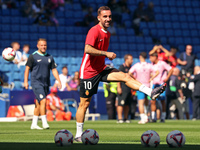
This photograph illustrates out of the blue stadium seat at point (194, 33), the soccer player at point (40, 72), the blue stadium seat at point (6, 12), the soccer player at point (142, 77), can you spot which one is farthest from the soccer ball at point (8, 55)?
the blue stadium seat at point (194, 33)

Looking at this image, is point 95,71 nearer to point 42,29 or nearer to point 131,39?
point 42,29

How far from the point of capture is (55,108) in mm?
17984

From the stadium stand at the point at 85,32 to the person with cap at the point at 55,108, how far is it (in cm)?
254

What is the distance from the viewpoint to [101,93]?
1962 centimetres

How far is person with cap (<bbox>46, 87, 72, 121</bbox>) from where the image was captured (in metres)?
17.9

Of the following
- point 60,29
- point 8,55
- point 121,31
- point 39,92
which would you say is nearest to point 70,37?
point 60,29

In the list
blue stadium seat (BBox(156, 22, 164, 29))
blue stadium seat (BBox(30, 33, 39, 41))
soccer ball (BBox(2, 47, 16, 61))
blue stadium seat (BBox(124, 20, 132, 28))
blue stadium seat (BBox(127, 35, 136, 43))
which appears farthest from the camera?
blue stadium seat (BBox(156, 22, 164, 29))

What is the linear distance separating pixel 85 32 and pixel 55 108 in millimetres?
7479

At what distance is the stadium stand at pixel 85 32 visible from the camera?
22.4 meters

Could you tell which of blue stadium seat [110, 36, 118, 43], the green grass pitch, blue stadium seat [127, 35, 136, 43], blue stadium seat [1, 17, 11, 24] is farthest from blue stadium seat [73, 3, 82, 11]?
the green grass pitch

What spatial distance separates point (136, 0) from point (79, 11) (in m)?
4.11

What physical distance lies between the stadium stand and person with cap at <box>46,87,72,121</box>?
254 centimetres

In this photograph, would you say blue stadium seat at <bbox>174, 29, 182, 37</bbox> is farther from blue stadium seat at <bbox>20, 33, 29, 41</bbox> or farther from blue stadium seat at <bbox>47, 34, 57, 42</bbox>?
blue stadium seat at <bbox>20, 33, 29, 41</bbox>

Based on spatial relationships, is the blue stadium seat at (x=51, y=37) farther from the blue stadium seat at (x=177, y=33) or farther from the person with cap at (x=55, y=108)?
the blue stadium seat at (x=177, y=33)
